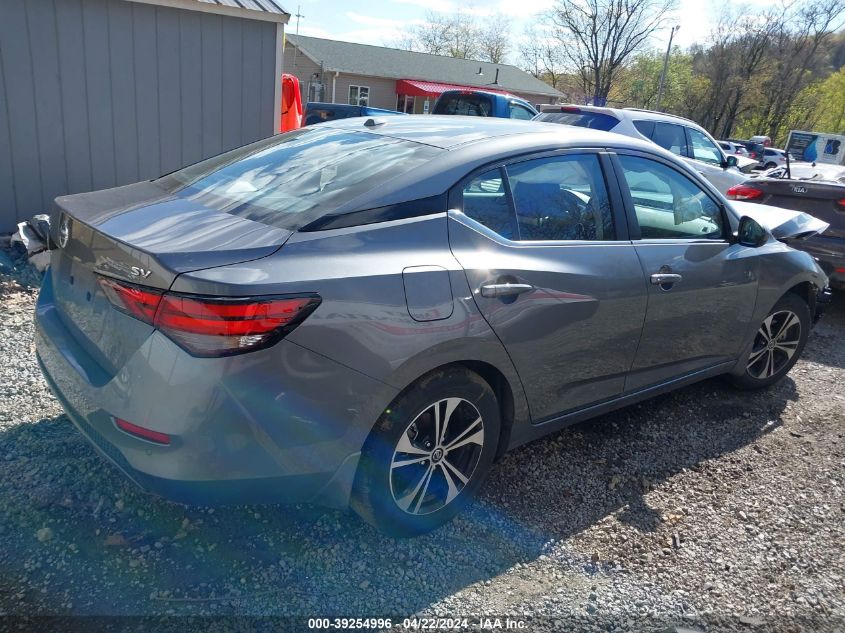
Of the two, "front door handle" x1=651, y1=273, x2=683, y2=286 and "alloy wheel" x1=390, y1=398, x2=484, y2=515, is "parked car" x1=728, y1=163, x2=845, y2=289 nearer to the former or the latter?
"front door handle" x1=651, y1=273, x2=683, y2=286

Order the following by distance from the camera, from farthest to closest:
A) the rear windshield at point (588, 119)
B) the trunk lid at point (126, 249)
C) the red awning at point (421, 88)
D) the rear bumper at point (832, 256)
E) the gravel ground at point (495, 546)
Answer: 1. the red awning at point (421, 88)
2. the rear windshield at point (588, 119)
3. the rear bumper at point (832, 256)
4. the gravel ground at point (495, 546)
5. the trunk lid at point (126, 249)

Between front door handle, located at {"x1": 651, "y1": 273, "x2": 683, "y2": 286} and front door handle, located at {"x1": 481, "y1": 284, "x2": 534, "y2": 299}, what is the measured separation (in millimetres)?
908

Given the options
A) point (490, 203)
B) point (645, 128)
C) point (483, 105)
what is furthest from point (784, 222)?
point (483, 105)

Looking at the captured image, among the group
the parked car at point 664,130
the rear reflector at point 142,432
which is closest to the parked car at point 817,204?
the parked car at point 664,130

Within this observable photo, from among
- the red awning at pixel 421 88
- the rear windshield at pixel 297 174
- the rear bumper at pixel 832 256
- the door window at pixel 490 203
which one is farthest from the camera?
the red awning at pixel 421 88

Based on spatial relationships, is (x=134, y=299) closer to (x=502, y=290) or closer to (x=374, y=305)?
(x=374, y=305)

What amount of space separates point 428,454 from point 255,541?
0.79 meters

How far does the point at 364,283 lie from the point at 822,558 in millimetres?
2377

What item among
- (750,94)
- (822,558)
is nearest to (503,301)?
(822,558)

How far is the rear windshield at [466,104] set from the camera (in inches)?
463

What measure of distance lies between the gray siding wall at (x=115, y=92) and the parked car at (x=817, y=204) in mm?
5565

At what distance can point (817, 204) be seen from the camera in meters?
6.46

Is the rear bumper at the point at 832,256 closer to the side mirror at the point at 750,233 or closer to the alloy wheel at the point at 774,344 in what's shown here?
the alloy wheel at the point at 774,344

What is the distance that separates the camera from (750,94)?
44.7 meters
